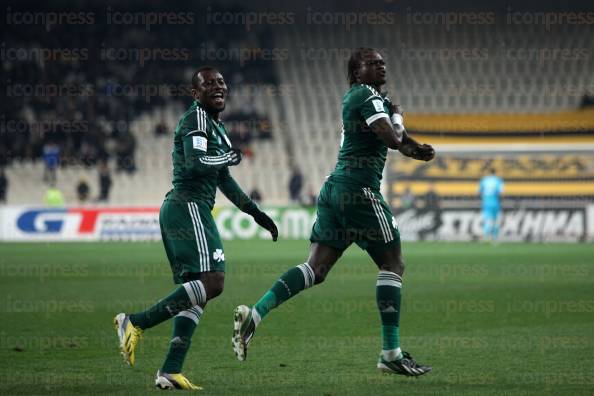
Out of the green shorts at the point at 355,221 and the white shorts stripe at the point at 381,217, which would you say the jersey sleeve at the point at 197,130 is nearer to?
the green shorts at the point at 355,221

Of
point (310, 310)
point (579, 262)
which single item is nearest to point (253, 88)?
point (579, 262)

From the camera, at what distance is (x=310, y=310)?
11.4 meters

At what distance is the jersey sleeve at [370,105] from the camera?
7.00 m

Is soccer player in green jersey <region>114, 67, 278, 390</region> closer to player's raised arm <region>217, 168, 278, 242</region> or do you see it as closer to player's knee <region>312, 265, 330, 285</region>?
player's raised arm <region>217, 168, 278, 242</region>

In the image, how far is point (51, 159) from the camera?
33.2 meters

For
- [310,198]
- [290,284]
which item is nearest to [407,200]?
[310,198]

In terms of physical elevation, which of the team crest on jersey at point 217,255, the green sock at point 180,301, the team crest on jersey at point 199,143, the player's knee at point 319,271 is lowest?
the green sock at point 180,301

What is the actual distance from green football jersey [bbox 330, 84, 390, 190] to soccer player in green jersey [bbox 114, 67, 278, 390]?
102 centimetres

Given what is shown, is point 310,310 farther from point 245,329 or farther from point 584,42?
point 584,42

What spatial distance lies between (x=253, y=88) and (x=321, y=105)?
2640 millimetres

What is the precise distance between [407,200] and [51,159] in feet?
38.9

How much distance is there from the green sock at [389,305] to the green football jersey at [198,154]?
1.41m

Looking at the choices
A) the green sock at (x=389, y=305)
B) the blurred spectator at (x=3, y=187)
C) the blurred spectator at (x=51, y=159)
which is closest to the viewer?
the green sock at (x=389, y=305)

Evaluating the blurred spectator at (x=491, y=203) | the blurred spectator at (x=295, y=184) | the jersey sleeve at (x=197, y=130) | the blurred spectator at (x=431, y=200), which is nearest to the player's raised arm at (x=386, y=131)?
the jersey sleeve at (x=197, y=130)
